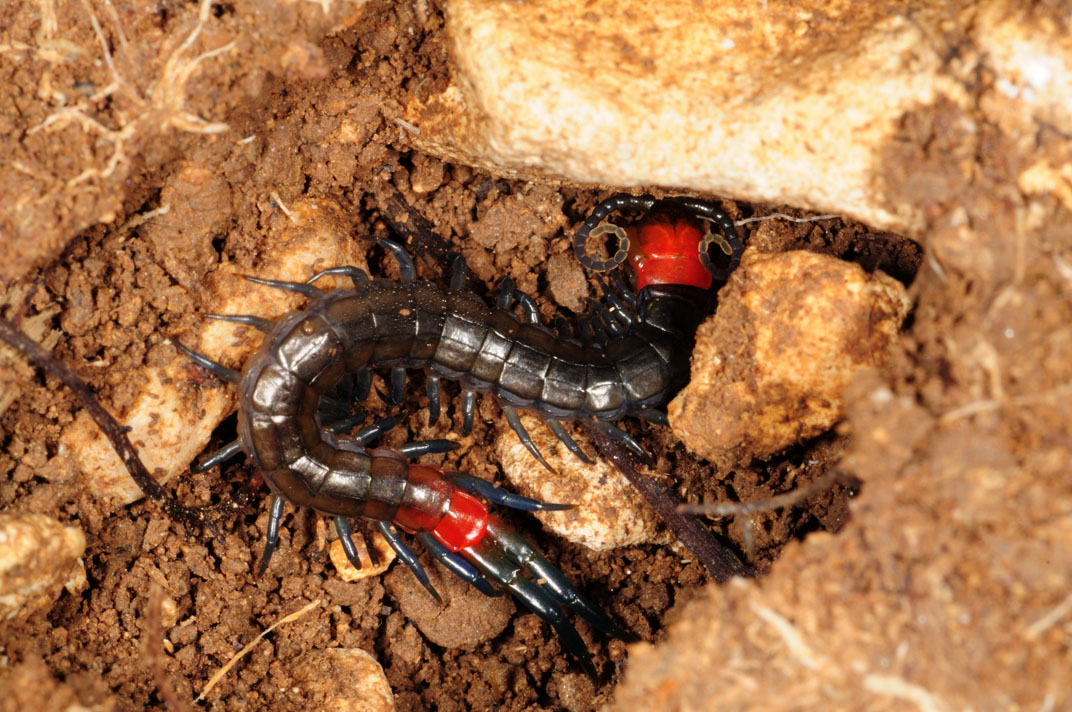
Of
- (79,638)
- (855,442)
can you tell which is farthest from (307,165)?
(855,442)

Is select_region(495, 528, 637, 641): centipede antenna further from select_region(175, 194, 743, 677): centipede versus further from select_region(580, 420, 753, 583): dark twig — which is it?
select_region(580, 420, 753, 583): dark twig

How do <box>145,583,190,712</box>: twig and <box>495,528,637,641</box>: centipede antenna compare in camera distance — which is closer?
<box>145,583,190,712</box>: twig

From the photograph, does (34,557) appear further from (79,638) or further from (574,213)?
(574,213)

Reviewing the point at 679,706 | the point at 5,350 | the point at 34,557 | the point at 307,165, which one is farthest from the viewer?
the point at 307,165

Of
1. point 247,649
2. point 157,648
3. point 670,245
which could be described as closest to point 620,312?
point 670,245

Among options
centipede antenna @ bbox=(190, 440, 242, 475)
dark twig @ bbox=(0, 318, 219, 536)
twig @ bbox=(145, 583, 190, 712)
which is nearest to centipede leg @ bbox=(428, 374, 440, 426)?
centipede antenna @ bbox=(190, 440, 242, 475)
